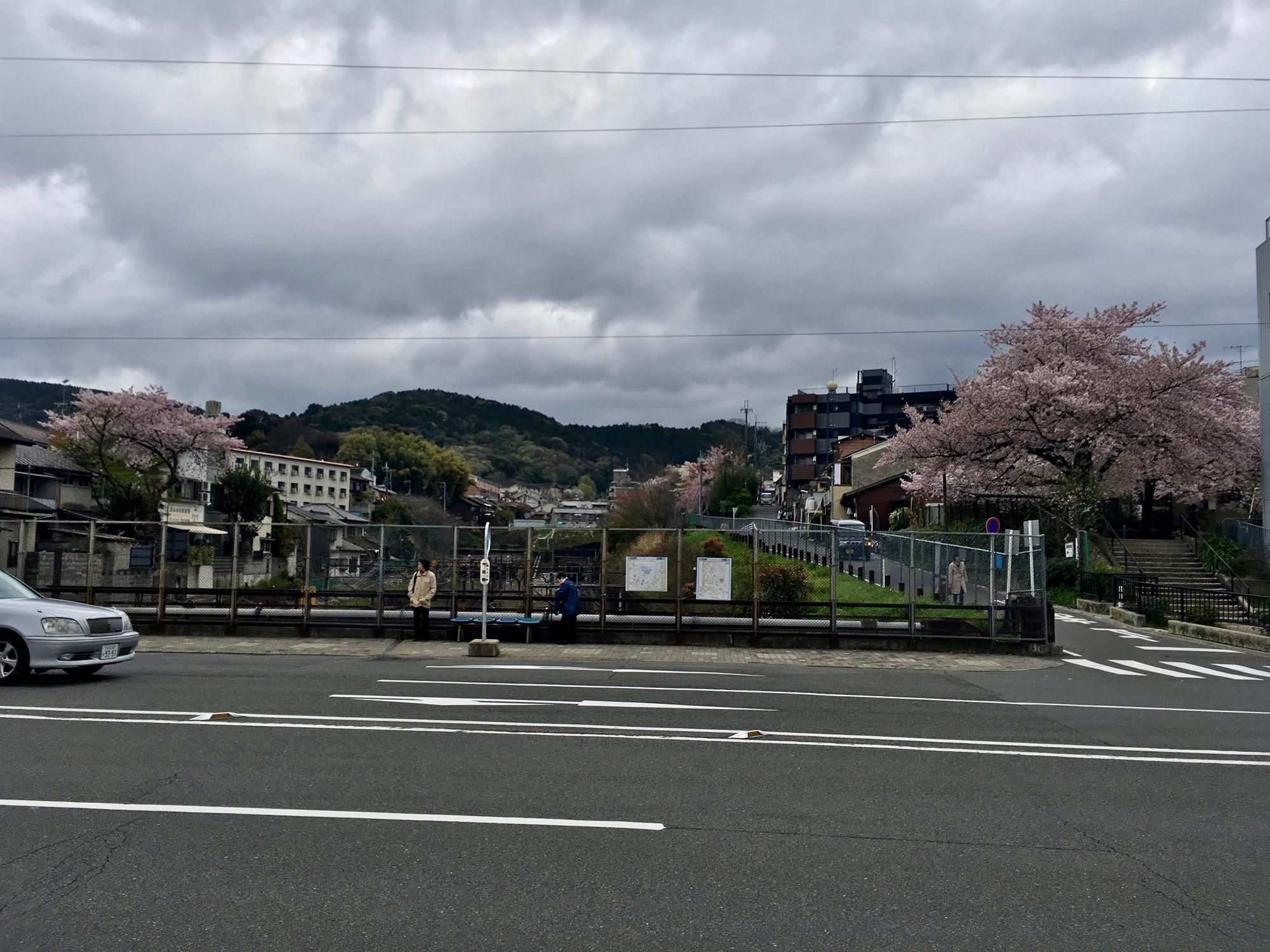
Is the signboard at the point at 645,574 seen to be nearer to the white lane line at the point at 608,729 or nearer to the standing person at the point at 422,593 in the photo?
the standing person at the point at 422,593

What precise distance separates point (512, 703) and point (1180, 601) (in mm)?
24101

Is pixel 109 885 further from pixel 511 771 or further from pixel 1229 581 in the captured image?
pixel 1229 581

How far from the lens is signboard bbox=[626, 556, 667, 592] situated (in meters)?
20.9

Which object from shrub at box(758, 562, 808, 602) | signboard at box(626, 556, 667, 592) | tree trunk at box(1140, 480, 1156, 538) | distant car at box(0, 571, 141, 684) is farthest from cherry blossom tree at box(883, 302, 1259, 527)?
distant car at box(0, 571, 141, 684)

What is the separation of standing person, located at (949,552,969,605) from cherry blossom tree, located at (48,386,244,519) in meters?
44.1

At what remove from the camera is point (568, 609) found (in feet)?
67.0

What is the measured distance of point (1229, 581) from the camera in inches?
1372

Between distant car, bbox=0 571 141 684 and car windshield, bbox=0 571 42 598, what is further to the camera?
car windshield, bbox=0 571 42 598

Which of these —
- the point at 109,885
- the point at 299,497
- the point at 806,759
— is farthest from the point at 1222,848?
the point at 299,497

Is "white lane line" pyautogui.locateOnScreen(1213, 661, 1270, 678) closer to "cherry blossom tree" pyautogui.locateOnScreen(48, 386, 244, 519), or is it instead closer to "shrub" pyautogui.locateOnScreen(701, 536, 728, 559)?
"shrub" pyautogui.locateOnScreen(701, 536, 728, 559)

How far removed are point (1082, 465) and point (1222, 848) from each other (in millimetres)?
39088

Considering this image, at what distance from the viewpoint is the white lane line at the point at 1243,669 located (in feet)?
59.9

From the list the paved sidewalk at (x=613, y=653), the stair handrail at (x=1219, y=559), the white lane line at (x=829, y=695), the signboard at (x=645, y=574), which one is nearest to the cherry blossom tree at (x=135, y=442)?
the paved sidewalk at (x=613, y=653)

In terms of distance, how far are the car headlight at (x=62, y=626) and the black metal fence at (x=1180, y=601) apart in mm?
25125
